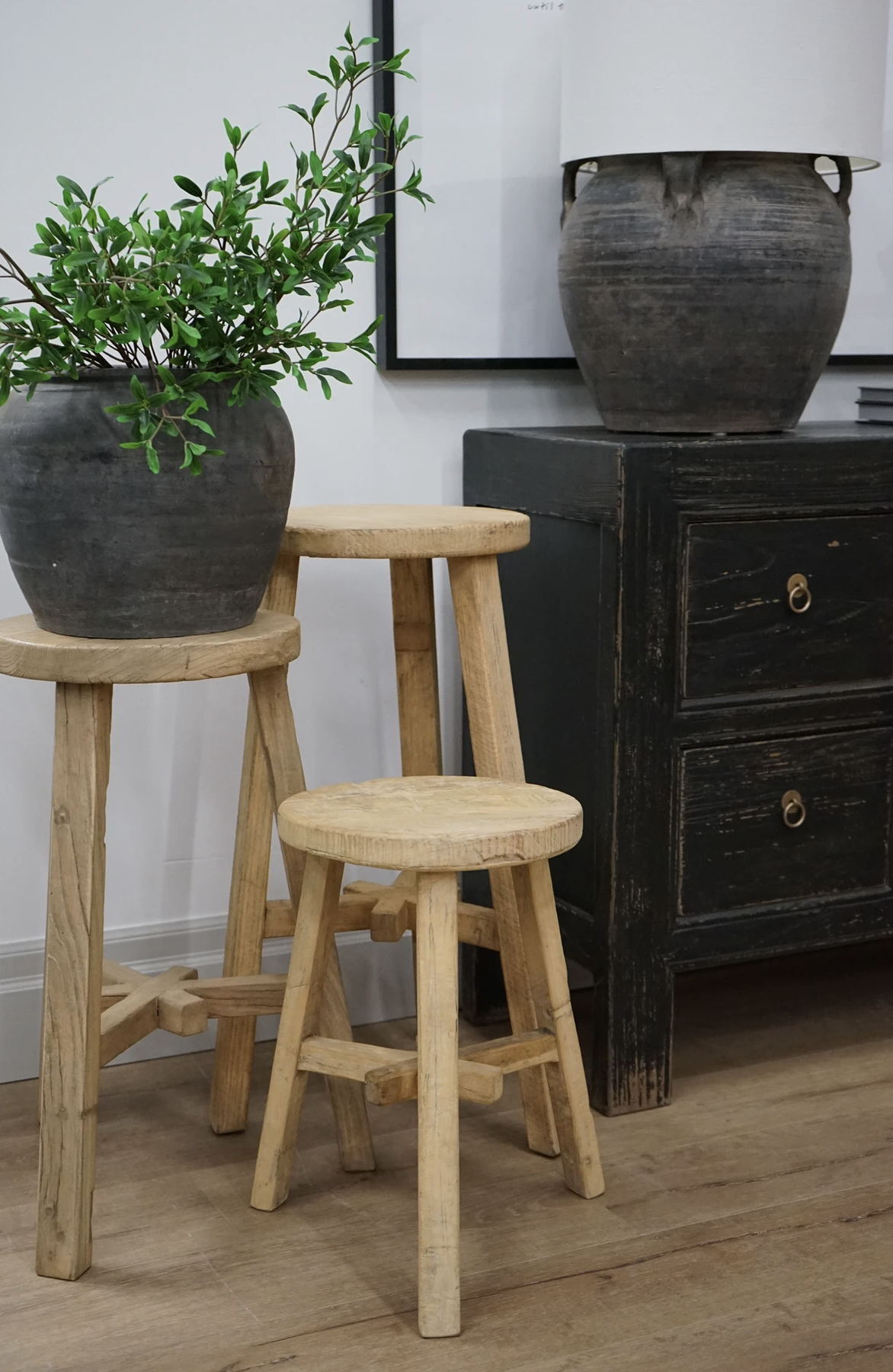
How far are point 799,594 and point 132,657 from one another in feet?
2.78

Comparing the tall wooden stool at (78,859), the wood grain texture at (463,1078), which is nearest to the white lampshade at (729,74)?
the tall wooden stool at (78,859)

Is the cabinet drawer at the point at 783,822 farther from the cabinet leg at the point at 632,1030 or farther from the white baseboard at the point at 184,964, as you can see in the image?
the white baseboard at the point at 184,964

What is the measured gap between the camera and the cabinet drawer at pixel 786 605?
1729 millimetres

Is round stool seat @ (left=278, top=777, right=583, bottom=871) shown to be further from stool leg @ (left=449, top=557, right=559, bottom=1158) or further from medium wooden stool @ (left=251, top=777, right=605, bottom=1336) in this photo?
stool leg @ (left=449, top=557, right=559, bottom=1158)

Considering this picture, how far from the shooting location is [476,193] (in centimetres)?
197

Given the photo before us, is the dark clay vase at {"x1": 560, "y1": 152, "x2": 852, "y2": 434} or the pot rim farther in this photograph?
the dark clay vase at {"x1": 560, "y1": 152, "x2": 852, "y2": 434}

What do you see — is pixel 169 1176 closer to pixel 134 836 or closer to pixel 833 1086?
pixel 134 836

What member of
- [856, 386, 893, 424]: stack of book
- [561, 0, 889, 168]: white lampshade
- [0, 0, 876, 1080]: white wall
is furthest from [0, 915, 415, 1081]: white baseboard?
[561, 0, 889, 168]: white lampshade

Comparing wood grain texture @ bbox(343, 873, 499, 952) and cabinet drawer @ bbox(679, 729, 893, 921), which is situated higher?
cabinet drawer @ bbox(679, 729, 893, 921)

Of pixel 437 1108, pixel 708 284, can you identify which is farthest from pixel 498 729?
pixel 708 284

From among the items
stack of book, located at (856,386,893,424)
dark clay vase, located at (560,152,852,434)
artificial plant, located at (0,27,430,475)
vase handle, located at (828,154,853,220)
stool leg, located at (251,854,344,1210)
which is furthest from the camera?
stack of book, located at (856,386,893,424)

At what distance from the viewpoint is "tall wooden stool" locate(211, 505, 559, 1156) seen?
1571mm

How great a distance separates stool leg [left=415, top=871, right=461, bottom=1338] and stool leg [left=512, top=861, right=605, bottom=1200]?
0.60 ft

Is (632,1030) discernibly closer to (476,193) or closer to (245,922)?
(245,922)
